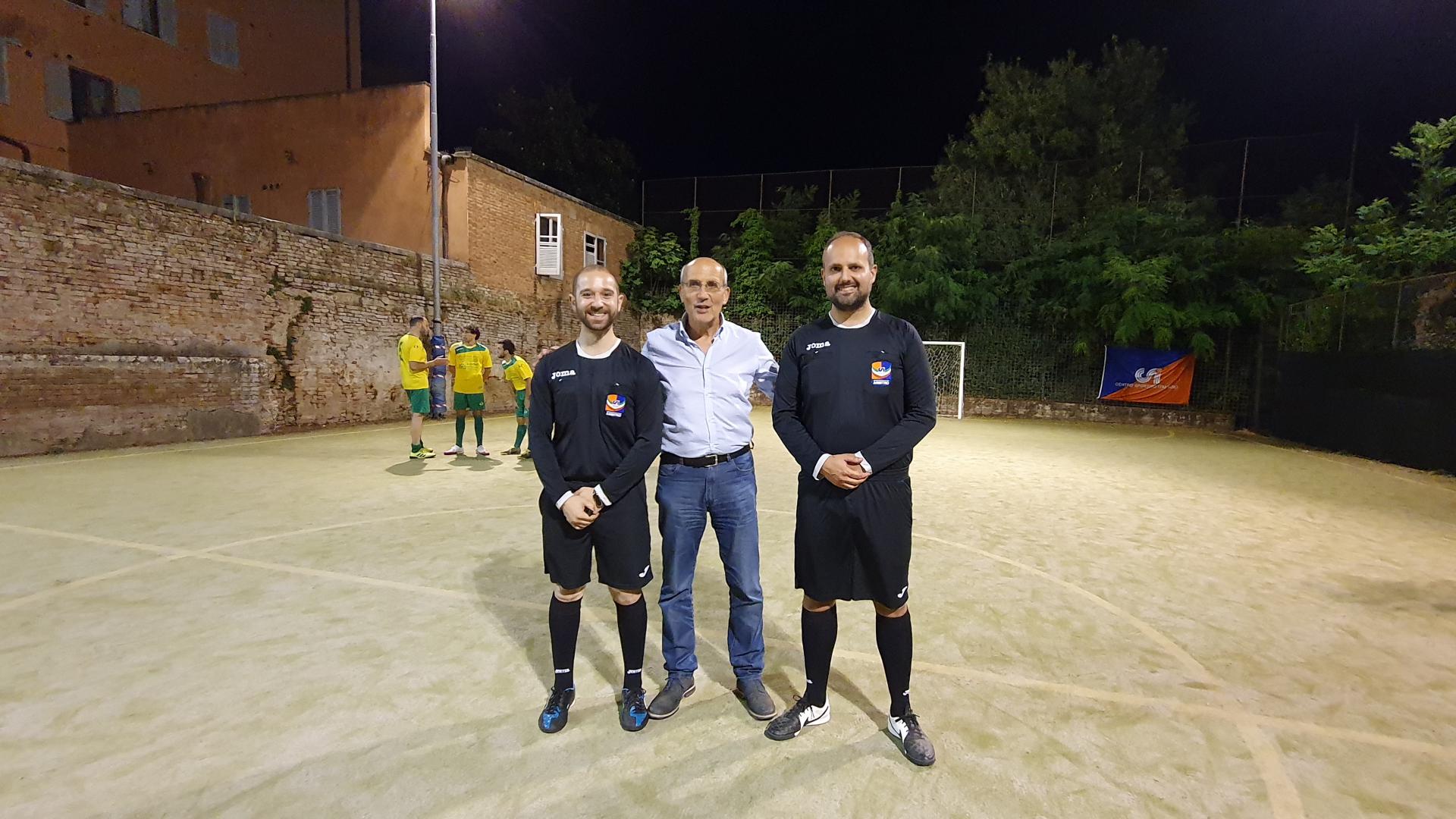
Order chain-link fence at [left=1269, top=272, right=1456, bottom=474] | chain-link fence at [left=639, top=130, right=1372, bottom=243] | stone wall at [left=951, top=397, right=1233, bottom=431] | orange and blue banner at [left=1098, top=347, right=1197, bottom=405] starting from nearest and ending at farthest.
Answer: chain-link fence at [left=1269, top=272, right=1456, bottom=474], stone wall at [left=951, top=397, right=1233, bottom=431], orange and blue banner at [left=1098, top=347, right=1197, bottom=405], chain-link fence at [left=639, top=130, right=1372, bottom=243]

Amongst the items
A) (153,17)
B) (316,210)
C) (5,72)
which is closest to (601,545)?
(316,210)

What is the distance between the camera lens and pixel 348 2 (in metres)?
22.7

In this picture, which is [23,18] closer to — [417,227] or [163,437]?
[417,227]

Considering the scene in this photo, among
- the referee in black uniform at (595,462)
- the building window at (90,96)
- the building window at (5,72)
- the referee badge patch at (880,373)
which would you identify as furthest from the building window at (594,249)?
the referee badge patch at (880,373)

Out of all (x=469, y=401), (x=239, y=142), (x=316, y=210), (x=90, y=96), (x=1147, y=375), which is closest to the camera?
(x=469, y=401)

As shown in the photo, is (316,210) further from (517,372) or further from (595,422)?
(595,422)

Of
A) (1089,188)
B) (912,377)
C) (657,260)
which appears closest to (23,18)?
(657,260)

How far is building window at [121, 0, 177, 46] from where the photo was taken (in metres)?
17.3

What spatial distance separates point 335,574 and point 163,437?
26.7 feet

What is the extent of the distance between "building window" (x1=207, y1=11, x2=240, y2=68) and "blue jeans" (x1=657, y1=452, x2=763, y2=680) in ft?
80.5

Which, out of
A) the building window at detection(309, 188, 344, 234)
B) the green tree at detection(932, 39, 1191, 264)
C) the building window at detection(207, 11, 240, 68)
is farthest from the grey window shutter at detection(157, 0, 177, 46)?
the green tree at detection(932, 39, 1191, 264)

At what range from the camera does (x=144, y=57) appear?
57.8 ft

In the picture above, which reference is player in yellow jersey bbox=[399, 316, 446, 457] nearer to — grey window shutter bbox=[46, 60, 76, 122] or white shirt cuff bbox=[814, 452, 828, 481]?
white shirt cuff bbox=[814, 452, 828, 481]

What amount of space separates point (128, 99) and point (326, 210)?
285 inches
